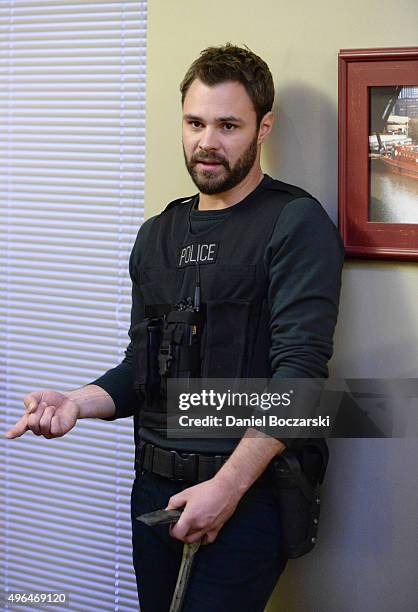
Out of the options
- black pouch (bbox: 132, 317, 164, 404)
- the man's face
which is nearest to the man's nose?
the man's face

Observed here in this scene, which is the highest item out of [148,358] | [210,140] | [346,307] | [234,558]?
[210,140]

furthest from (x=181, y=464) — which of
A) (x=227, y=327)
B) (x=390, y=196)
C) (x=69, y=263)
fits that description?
(x=69, y=263)

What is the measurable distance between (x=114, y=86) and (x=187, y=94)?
0.57 metres

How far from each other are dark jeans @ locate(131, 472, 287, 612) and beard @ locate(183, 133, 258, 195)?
0.60 m

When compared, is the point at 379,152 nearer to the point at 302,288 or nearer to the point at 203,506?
the point at 302,288

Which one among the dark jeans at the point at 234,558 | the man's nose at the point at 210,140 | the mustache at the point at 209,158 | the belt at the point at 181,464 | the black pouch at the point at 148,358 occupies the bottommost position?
the dark jeans at the point at 234,558

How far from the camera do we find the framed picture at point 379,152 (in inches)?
67.2

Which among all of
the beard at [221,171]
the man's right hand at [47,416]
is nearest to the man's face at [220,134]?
the beard at [221,171]

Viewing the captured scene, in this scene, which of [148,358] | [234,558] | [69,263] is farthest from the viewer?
[69,263]

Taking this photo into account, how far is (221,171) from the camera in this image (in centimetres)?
165

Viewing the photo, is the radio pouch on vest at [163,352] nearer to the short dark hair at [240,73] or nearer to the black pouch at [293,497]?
the black pouch at [293,497]

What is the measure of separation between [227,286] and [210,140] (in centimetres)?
30

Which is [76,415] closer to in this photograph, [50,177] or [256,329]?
[256,329]

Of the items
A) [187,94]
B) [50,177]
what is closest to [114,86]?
[50,177]
